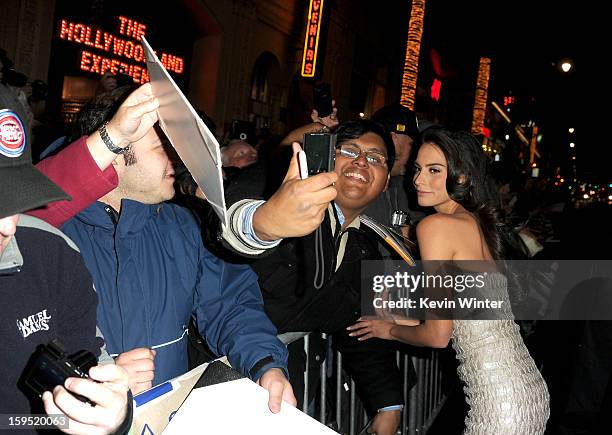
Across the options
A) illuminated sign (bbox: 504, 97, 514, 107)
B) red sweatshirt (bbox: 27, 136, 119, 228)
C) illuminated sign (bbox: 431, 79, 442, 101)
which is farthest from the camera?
illuminated sign (bbox: 504, 97, 514, 107)

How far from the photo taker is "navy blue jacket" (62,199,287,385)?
1980 millimetres

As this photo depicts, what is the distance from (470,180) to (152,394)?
2.74 m

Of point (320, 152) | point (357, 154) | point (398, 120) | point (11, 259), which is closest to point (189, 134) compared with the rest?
point (320, 152)

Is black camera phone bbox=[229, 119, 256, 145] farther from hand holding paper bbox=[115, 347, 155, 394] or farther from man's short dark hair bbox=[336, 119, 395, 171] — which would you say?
hand holding paper bbox=[115, 347, 155, 394]

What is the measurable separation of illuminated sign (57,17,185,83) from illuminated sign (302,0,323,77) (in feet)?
13.7

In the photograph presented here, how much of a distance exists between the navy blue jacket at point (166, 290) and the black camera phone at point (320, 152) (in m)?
0.80

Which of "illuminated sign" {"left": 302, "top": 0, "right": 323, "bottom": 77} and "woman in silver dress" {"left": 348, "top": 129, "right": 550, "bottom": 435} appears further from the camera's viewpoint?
"illuminated sign" {"left": 302, "top": 0, "right": 323, "bottom": 77}

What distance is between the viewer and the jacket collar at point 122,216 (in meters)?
2.02

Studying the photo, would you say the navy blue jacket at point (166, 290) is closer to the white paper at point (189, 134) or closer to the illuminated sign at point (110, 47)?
the white paper at point (189, 134)

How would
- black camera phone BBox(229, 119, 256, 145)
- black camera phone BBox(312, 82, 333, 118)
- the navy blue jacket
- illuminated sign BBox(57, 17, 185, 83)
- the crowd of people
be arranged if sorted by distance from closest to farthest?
the crowd of people
the navy blue jacket
black camera phone BBox(312, 82, 333, 118)
black camera phone BBox(229, 119, 256, 145)
illuminated sign BBox(57, 17, 185, 83)

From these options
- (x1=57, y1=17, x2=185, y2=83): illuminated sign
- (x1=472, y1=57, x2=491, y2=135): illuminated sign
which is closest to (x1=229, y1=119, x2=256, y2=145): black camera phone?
(x1=57, y1=17, x2=185, y2=83): illuminated sign

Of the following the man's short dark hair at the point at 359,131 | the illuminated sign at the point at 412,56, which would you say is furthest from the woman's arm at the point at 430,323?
the illuminated sign at the point at 412,56

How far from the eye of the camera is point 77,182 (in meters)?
1.83

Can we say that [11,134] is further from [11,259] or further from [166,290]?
[166,290]
